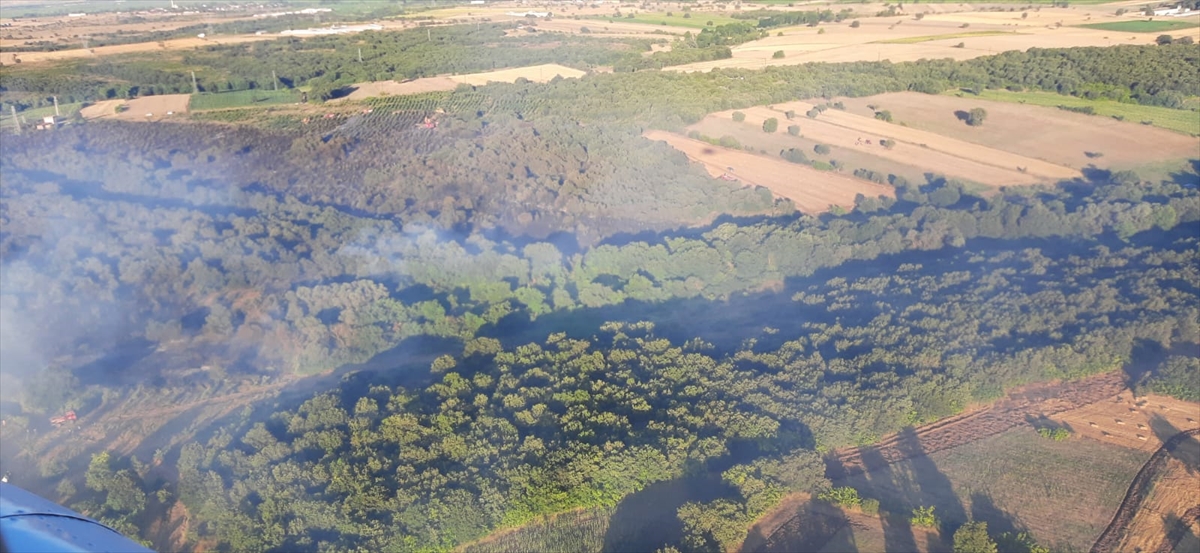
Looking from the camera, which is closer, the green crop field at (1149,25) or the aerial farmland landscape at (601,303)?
the aerial farmland landscape at (601,303)

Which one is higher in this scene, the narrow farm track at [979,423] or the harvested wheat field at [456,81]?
the harvested wheat field at [456,81]

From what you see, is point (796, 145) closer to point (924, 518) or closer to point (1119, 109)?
point (1119, 109)

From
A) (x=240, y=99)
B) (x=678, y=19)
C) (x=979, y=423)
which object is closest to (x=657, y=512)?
(x=979, y=423)

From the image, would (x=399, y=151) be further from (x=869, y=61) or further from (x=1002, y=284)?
(x=869, y=61)

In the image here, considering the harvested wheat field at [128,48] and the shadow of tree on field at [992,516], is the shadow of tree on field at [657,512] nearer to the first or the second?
the shadow of tree on field at [992,516]

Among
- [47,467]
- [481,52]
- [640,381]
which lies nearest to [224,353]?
[47,467]

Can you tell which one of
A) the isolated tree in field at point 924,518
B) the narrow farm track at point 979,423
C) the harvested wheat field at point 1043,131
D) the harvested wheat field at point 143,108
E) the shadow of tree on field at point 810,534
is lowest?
the shadow of tree on field at point 810,534

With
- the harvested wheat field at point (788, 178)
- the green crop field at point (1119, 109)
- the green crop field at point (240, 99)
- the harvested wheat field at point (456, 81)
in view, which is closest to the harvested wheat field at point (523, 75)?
the harvested wheat field at point (456, 81)
